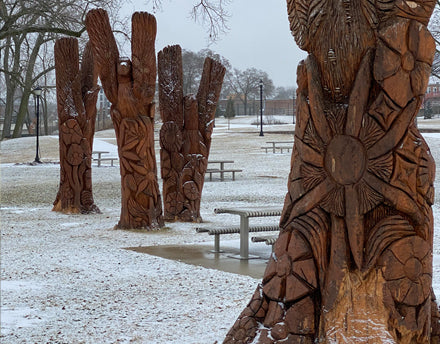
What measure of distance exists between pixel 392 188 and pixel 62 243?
7154 mm

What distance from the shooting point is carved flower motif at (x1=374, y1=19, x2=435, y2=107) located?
4.27 m

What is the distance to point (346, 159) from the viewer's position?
172 inches

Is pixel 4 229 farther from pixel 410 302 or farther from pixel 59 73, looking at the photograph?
pixel 410 302

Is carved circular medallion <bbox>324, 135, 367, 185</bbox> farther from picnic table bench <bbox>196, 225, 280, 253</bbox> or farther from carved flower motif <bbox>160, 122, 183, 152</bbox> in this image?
carved flower motif <bbox>160, 122, 183, 152</bbox>

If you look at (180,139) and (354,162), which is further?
(180,139)

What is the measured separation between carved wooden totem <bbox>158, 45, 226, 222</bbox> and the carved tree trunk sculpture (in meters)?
2.11

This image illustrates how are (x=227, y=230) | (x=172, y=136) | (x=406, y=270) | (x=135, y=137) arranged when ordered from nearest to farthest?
(x=406, y=270) < (x=227, y=230) < (x=135, y=137) < (x=172, y=136)

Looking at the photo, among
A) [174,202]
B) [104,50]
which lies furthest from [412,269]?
[174,202]

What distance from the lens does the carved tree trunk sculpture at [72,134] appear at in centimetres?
1445

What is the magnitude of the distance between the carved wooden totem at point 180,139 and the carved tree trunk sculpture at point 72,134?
6.93ft

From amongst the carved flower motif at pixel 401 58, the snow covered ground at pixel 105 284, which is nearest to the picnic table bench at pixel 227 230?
the snow covered ground at pixel 105 284

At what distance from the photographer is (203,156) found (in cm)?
1327

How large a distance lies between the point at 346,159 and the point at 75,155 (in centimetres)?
1081

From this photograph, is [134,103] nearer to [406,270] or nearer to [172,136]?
[172,136]
